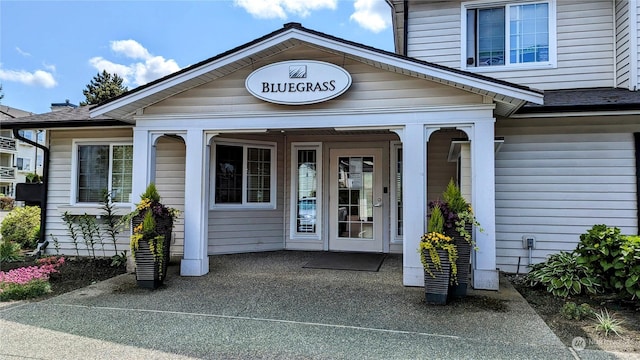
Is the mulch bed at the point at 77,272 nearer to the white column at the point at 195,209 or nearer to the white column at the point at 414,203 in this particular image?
the white column at the point at 195,209

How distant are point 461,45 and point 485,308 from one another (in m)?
5.07

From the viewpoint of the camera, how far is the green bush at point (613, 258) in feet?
14.4

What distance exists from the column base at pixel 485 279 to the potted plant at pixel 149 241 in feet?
14.1

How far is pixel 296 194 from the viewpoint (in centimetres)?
824

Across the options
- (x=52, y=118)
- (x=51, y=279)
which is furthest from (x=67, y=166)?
(x=51, y=279)

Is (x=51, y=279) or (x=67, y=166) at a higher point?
(x=67, y=166)

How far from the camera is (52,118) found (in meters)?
7.61

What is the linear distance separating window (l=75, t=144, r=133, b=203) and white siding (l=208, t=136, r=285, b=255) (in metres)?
1.93

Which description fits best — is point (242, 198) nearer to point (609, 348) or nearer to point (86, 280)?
point (86, 280)

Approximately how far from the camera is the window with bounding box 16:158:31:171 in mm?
39438

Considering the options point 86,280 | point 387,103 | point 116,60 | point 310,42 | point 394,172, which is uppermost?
point 116,60

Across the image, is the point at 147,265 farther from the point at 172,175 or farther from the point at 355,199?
the point at 355,199

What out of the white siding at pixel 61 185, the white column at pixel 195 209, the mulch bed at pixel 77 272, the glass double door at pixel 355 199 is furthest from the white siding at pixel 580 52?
the white siding at pixel 61 185

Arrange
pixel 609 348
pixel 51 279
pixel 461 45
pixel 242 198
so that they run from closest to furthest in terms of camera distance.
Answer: pixel 609 348, pixel 51 279, pixel 461 45, pixel 242 198
